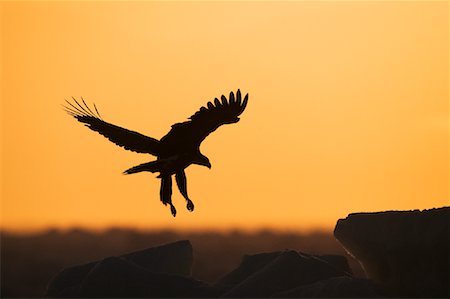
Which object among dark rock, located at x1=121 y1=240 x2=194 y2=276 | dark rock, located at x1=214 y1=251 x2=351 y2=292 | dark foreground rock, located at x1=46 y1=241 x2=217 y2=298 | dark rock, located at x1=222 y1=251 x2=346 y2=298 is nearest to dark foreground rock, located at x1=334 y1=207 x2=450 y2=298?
A: dark rock, located at x1=222 y1=251 x2=346 y2=298

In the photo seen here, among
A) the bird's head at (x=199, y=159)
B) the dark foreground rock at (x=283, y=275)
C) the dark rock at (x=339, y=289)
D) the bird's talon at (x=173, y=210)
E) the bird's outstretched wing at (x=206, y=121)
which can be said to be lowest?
the dark rock at (x=339, y=289)

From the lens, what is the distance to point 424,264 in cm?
2284

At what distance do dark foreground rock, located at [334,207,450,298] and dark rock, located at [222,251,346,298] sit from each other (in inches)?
58.2

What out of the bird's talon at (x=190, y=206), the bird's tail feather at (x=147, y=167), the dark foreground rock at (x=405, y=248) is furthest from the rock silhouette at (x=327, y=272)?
the bird's tail feather at (x=147, y=167)

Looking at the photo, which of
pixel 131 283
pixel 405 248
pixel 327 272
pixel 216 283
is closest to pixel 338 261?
pixel 327 272

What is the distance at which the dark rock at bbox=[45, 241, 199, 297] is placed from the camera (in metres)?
25.9

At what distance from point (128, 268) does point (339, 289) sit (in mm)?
6026

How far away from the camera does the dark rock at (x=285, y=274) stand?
24.6 meters

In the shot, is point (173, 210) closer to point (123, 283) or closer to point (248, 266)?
point (123, 283)

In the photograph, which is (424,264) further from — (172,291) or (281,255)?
(172,291)

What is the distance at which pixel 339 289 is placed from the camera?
74.4 ft

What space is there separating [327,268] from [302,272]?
2.22 ft

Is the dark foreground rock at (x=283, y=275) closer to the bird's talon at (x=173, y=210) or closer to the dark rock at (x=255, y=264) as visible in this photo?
the dark rock at (x=255, y=264)

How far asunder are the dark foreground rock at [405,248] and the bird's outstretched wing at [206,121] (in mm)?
5984
